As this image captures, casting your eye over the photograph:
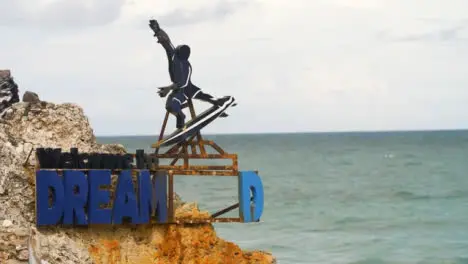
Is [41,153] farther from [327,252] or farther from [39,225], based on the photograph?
[327,252]

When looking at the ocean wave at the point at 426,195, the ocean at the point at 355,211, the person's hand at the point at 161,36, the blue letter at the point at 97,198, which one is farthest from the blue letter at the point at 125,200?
the ocean wave at the point at 426,195

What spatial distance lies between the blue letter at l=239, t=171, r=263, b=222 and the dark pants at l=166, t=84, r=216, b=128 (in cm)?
166

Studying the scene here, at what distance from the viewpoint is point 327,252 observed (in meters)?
45.3

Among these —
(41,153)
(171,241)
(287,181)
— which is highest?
(287,181)

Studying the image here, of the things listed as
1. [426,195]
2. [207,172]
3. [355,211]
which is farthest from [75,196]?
[426,195]

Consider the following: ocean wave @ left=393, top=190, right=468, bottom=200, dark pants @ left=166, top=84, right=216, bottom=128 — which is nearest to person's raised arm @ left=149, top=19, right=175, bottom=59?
dark pants @ left=166, top=84, right=216, bottom=128

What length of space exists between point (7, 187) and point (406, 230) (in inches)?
1444

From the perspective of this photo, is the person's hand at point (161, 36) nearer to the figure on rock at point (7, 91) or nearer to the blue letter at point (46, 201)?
the figure on rock at point (7, 91)

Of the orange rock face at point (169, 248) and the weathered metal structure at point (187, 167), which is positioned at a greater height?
the weathered metal structure at point (187, 167)

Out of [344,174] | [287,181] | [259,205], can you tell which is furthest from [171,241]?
[344,174]

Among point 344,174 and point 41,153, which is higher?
point 344,174

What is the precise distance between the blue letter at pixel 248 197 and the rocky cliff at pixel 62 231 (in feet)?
2.40

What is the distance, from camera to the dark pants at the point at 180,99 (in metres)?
21.9

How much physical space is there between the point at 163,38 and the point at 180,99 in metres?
1.28
